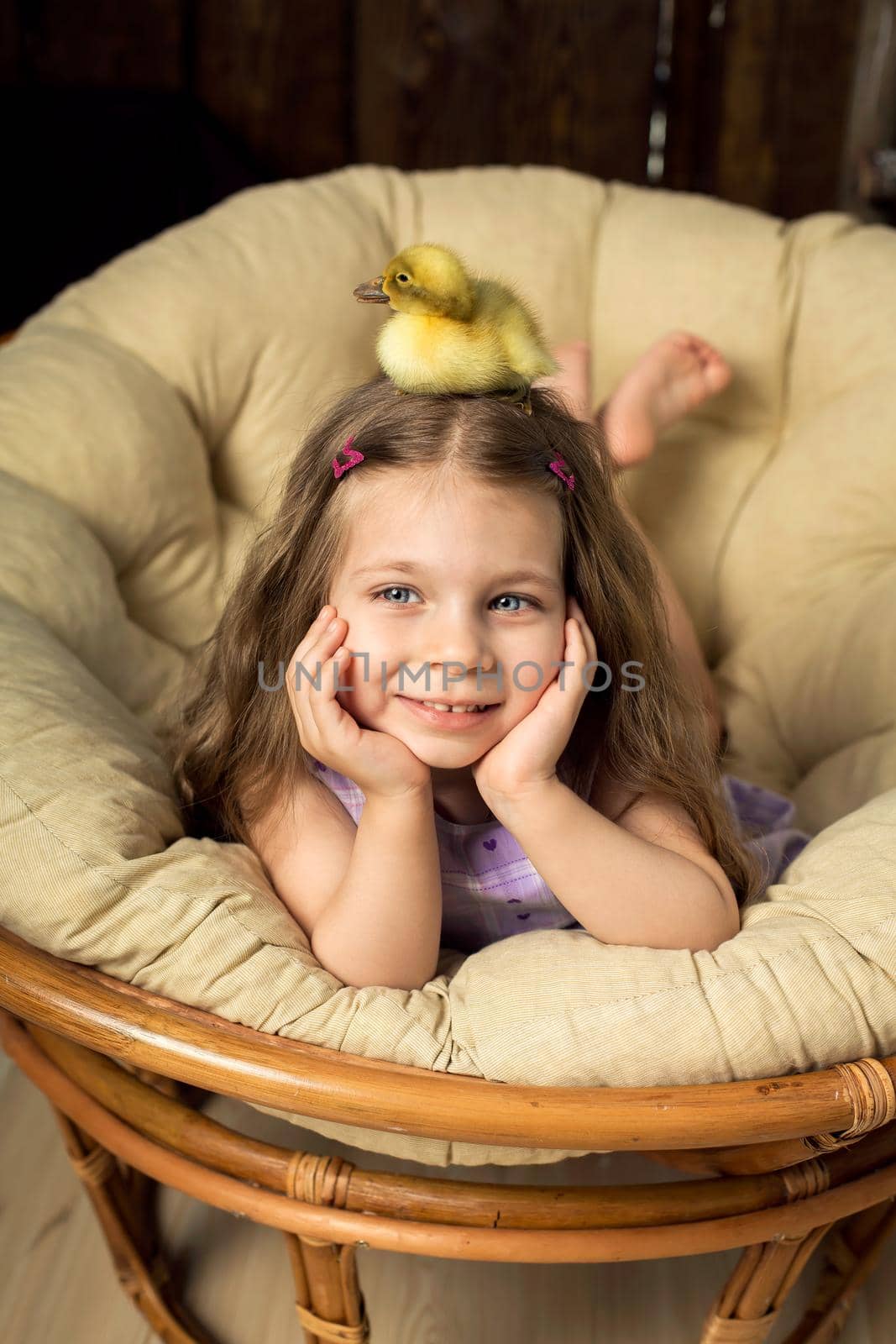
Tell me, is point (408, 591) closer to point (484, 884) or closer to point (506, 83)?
point (484, 884)

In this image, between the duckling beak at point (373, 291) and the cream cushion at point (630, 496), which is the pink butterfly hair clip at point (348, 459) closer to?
the duckling beak at point (373, 291)

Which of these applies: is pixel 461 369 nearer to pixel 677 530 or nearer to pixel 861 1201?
pixel 861 1201

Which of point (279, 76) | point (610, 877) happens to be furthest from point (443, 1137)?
point (279, 76)

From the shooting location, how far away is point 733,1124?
0.75m

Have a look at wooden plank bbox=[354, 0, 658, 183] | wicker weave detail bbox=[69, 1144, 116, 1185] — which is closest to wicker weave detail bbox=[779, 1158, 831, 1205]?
wicker weave detail bbox=[69, 1144, 116, 1185]

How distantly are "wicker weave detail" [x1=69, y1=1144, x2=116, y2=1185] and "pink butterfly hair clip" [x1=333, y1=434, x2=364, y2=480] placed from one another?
62cm

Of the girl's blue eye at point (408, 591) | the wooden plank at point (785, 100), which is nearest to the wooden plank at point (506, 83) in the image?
the wooden plank at point (785, 100)

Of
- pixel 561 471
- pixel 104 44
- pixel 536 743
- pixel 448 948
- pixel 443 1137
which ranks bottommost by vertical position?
pixel 448 948

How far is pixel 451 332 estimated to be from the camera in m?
0.95

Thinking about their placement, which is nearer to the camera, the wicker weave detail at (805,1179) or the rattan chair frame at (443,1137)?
the rattan chair frame at (443,1137)

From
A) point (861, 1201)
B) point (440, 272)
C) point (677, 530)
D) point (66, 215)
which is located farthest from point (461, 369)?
point (66, 215)

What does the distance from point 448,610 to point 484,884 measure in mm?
308

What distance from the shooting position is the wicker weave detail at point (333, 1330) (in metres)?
0.95

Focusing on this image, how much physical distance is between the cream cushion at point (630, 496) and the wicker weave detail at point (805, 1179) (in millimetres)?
120
